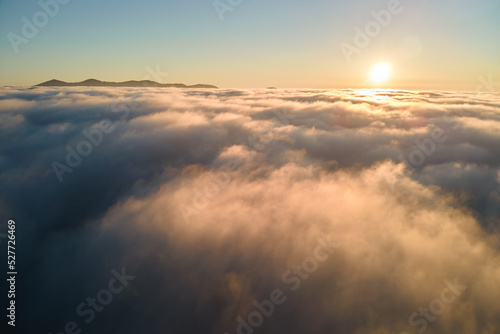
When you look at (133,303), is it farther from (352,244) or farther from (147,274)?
(352,244)

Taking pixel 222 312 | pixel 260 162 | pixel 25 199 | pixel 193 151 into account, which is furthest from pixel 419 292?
pixel 25 199

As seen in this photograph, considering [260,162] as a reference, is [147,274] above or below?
below

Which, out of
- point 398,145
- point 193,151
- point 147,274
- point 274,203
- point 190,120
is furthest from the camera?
point 190,120

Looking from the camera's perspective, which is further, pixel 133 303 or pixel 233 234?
pixel 233 234

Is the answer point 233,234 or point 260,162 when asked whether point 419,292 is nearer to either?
point 233,234

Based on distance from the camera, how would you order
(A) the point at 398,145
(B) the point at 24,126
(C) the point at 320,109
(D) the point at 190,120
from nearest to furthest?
1. (A) the point at 398,145
2. (B) the point at 24,126
3. (D) the point at 190,120
4. (C) the point at 320,109

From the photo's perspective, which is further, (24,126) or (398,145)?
(24,126)

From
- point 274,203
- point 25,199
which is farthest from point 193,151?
point 25,199

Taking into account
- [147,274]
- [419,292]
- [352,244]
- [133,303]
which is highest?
[352,244]

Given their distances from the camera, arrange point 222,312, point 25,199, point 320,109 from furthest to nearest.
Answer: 1. point 320,109
2. point 25,199
3. point 222,312

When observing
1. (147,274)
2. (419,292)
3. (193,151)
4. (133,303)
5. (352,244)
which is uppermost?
(193,151)
